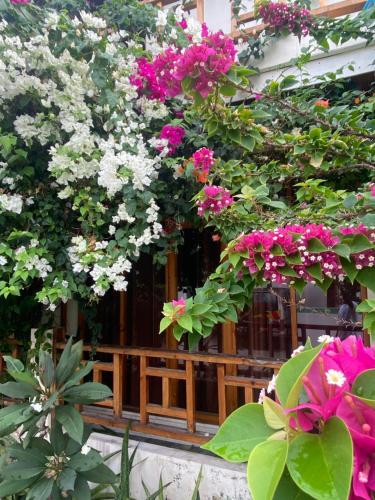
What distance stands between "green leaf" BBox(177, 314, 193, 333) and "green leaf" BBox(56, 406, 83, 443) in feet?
2.92

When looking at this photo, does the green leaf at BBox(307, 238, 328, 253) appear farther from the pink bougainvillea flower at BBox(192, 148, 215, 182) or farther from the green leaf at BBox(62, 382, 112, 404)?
the green leaf at BBox(62, 382, 112, 404)

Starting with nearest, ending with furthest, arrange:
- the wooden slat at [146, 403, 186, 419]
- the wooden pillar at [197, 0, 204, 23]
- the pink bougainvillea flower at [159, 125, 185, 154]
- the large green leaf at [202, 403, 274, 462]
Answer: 1. the large green leaf at [202, 403, 274, 462]
2. the pink bougainvillea flower at [159, 125, 185, 154]
3. the wooden slat at [146, 403, 186, 419]
4. the wooden pillar at [197, 0, 204, 23]

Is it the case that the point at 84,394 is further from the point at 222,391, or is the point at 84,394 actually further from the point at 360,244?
the point at 360,244

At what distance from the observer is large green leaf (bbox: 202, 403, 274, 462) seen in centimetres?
62

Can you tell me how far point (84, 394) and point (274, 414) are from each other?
1829mm

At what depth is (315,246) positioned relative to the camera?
1429 mm

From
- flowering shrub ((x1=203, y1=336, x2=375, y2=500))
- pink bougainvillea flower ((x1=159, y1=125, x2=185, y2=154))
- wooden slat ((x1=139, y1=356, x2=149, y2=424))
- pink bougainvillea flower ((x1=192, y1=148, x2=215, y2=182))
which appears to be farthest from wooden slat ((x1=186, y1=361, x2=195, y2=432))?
flowering shrub ((x1=203, y1=336, x2=375, y2=500))

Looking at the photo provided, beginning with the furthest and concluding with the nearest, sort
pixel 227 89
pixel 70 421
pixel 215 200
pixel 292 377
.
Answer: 1. pixel 70 421
2. pixel 215 200
3. pixel 227 89
4. pixel 292 377

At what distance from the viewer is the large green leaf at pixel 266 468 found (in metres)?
0.52

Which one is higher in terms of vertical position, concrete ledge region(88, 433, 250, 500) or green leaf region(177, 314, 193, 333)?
green leaf region(177, 314, 193, 333)

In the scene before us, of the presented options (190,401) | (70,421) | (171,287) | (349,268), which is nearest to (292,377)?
(349,268)

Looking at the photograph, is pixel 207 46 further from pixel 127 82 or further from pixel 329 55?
pixel 329 55

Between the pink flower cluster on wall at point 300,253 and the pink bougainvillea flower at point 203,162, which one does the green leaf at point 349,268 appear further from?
the pink bougainvillea flower at point 203,162

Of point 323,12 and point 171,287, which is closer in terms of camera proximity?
point 323,12
